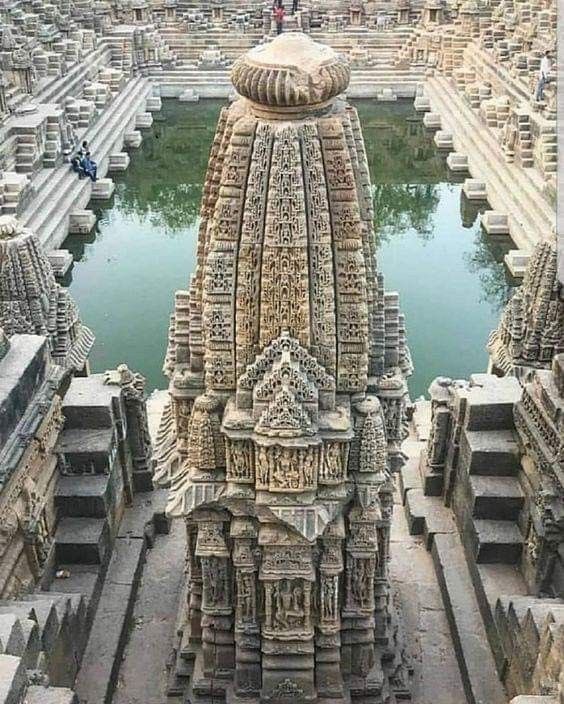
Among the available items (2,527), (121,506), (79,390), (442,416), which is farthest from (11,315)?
(442,416)

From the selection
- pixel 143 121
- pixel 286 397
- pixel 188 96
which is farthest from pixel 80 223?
pixel 286 397

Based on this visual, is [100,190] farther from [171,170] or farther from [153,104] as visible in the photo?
[153,104]

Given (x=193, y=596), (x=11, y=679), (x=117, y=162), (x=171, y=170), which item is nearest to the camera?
(x=11, y=679)

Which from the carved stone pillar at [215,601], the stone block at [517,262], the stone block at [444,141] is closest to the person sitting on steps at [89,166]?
the stone block at [444,141]

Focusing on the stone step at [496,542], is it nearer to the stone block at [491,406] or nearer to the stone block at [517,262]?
the stone block at [491,406]

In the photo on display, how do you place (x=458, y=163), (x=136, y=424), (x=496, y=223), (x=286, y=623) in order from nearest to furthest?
1. (x=286, y=623)
2. (x=136, y=424)
3. (x=496, y=223)
4. (x=458, y=163)

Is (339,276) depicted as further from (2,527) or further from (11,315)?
(11,315)

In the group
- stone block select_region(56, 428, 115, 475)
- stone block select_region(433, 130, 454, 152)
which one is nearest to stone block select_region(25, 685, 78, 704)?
stone block select_region(56, 428, 115, 475)
